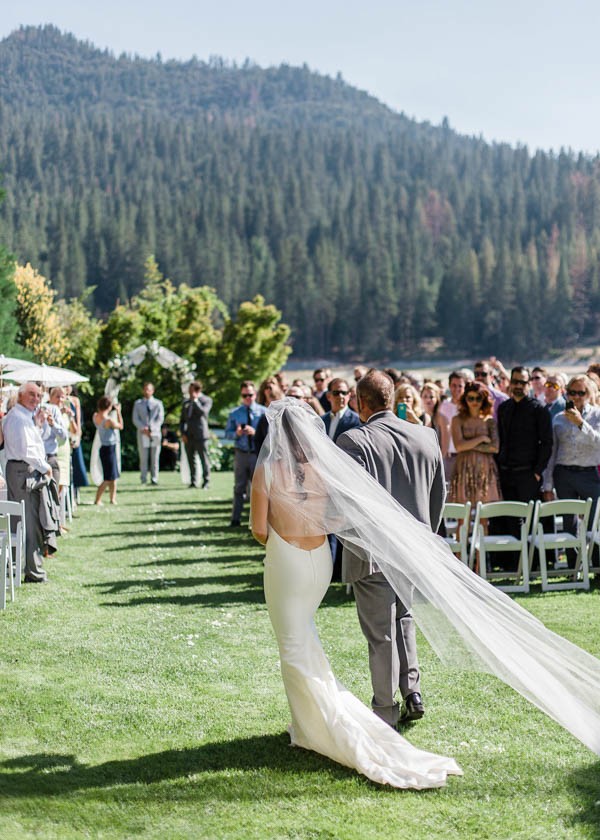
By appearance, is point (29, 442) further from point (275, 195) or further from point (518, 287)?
point (275, 195)

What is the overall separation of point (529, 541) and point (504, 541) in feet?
1.91

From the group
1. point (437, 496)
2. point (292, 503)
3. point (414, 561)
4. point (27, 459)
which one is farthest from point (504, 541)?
point (292, 503)

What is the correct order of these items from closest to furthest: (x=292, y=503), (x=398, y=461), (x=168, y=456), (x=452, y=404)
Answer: (x=292, y=503) → (x=398, y=461) → (x=452, y=404) → (x=168, y=456)

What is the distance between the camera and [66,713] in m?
6.25

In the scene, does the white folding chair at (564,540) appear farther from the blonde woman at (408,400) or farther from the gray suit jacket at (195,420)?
the gray suit jacket at (195,420)

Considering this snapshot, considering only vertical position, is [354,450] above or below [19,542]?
above

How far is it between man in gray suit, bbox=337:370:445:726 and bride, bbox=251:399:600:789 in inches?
8.7

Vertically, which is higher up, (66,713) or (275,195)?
(275,195)

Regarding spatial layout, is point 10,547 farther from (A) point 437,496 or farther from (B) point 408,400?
(A) point 437,496

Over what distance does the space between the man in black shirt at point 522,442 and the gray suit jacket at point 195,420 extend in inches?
433

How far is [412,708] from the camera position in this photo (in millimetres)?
5871

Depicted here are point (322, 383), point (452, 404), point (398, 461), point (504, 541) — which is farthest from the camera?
point (322, 383)

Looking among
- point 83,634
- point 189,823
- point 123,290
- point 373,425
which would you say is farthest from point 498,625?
Answer: point 123,290

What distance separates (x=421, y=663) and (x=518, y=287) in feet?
408
